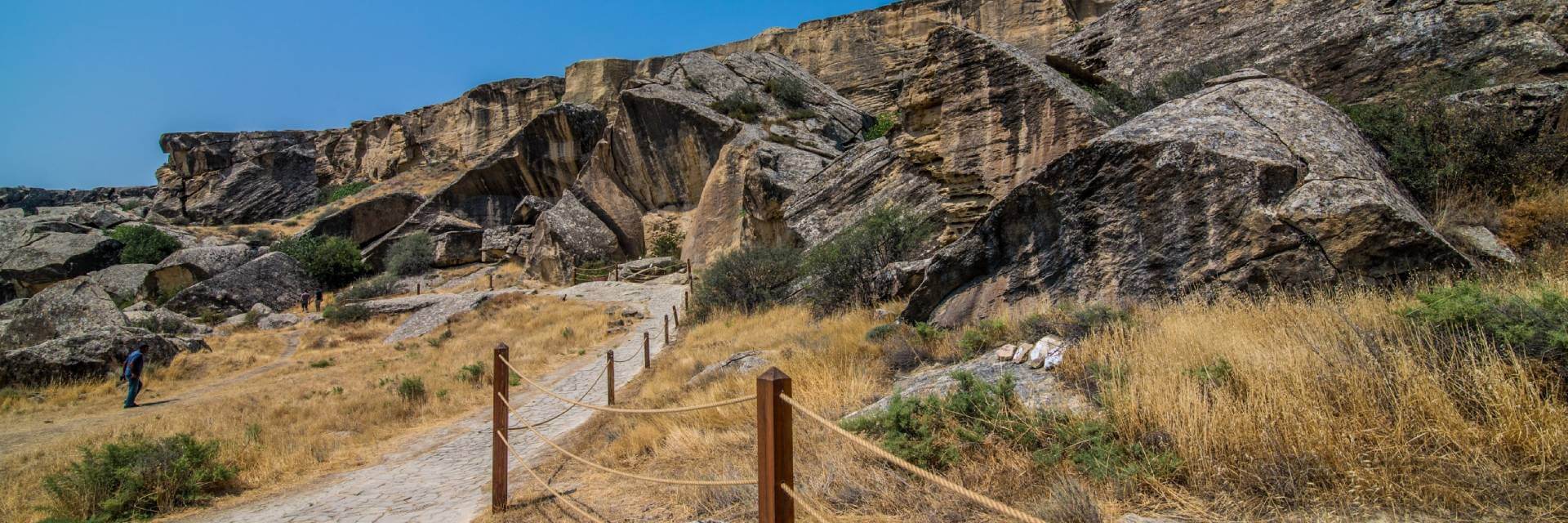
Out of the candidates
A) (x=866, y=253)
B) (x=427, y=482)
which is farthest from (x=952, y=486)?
(x=866, y=253)

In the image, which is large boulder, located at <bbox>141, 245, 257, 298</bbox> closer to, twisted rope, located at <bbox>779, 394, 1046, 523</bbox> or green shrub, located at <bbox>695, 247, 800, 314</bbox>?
green shrub, located at <bbox>695, 247, 800, 314</bbox>

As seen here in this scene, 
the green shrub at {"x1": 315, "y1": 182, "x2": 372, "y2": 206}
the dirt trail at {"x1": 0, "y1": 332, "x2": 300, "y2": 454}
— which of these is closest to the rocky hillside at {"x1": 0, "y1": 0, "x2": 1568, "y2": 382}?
the dirt trail at {"x1": 0, "y1": 332, "x2": 300, "y2": 454}

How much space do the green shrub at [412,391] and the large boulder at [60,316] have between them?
457 inches

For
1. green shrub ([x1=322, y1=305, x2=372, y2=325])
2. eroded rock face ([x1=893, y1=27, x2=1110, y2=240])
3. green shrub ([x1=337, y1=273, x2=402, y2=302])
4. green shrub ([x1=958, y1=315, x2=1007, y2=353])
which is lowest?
green shrub ([x1=322, y1=305, x2=372, y2=325])

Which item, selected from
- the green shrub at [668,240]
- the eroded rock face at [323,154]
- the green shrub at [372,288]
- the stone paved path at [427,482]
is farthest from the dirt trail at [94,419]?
the eroded rock face at [323,154]

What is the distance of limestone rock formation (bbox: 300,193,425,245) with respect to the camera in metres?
43.2

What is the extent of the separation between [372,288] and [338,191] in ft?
109

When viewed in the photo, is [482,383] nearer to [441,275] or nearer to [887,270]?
[887,270]

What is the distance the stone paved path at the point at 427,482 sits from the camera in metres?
6.51

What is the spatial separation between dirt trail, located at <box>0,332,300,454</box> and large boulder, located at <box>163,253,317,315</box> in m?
17.2

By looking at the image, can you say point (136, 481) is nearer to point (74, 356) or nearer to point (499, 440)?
point (499, 440)

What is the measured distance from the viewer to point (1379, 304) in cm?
449

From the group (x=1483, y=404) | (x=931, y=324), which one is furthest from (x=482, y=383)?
(x=1483, y=404)

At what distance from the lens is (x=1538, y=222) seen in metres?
6.26
